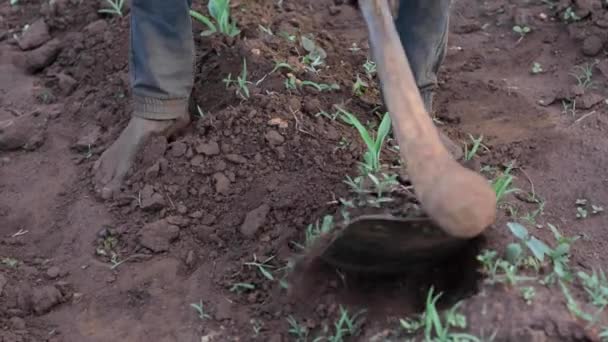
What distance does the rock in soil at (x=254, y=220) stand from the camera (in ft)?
8.11

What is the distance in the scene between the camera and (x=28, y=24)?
3736 millimetres

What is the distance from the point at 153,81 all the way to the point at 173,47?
13 centimetres

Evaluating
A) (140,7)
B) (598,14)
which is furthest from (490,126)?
(140,7)

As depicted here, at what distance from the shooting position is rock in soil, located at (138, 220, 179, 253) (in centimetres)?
251

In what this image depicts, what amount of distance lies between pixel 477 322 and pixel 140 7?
4.87 feet

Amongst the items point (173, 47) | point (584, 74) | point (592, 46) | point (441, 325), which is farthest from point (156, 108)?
point (592, 46)

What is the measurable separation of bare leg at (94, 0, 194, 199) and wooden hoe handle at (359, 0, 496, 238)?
77 cm

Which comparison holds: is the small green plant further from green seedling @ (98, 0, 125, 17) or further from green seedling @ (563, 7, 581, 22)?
green seedling @ (98, 0, 125, 17)

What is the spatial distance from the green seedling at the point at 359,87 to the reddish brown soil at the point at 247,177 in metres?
0.03

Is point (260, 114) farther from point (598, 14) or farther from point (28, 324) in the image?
point (598, 14)

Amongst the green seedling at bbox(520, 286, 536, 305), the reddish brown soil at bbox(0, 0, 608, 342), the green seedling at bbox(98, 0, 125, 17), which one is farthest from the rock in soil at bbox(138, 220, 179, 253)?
the green seedling at bbox(98, 0, 125, 17)

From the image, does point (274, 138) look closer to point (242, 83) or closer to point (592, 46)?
point (242, 83)

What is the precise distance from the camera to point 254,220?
8.14ft

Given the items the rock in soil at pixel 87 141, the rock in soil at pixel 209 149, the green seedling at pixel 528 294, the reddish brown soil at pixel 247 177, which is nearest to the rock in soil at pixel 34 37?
the reddish brown soil at pixel 247 177
